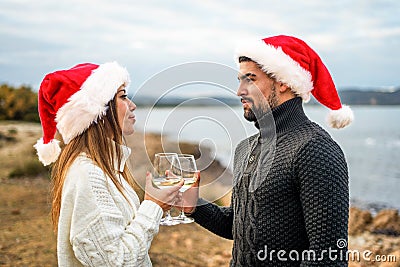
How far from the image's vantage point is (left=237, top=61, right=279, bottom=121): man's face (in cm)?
242

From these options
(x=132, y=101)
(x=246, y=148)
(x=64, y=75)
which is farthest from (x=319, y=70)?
(x=64, y=75)

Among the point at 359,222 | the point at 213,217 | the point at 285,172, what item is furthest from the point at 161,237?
the point at 285,172

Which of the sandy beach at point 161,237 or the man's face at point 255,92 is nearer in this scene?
the man's face at point 255,92

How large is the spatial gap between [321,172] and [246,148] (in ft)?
2.10

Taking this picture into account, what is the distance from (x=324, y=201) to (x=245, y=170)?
52cm

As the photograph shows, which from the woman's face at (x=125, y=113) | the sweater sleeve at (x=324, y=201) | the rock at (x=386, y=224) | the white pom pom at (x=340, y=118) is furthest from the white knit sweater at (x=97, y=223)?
the rock at (x=386, y=224)

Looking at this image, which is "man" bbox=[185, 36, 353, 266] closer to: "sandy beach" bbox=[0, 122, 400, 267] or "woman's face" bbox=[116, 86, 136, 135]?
"woman's face" bbox=[116, 86, 136, 135]

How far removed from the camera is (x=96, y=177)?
7.10 feet

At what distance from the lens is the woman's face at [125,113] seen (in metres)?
2.39

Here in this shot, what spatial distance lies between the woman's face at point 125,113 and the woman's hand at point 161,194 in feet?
0.79

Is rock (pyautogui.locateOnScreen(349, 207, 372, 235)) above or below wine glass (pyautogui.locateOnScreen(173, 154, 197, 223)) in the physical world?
below

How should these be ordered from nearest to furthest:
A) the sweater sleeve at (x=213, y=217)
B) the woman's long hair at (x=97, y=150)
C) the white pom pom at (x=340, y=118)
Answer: the woman's long hair at (x=97, y=150) → the white pom pom at (x=340, y=118) → the sweater sleeve at (x=213, y=217)

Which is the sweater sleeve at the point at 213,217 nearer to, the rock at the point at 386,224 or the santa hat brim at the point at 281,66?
the santa hat brim at the point at 281,66

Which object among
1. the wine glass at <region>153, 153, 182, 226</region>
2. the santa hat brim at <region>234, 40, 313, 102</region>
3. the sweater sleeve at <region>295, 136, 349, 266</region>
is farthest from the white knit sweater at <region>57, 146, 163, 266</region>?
the santa hat brim at <region>234, 40, 313, 102</region>
